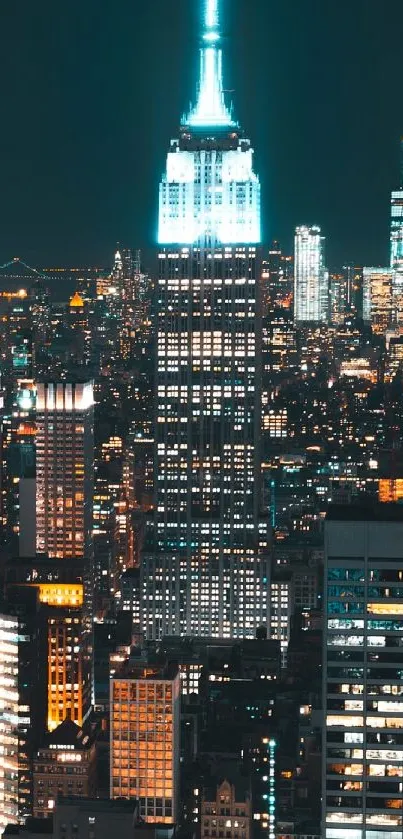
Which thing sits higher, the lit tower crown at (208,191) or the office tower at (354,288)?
the lit tower crown at (208,191)

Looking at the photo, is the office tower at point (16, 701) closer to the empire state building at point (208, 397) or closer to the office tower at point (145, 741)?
the office tower at point (145, 741)

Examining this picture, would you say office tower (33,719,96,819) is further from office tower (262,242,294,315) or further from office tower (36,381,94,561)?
office tower (262,242,294,315)

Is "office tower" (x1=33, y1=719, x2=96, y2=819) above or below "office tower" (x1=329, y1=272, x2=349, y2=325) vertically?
below

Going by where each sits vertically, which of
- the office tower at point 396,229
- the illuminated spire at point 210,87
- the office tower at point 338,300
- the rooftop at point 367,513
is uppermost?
the illuminated spire at point 210,87

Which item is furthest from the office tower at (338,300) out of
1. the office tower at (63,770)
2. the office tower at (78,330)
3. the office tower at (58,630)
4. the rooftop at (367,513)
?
the rooftop at (367,513)

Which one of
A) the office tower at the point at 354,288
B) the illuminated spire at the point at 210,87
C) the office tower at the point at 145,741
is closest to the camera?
the office tower at the point at 145,741

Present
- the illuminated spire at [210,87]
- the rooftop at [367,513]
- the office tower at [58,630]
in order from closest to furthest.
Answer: the rooftop at [367,513]
the office tower at [58,630]
the illuminated spire at [210,87]

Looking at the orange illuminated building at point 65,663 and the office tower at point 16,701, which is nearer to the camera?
the office tower at point 16,701

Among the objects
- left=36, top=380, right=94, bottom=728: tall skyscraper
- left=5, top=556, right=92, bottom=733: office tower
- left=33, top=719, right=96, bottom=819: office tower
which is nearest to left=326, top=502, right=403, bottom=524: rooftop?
left=33, top=719, right=96, bottom=819: office tower
